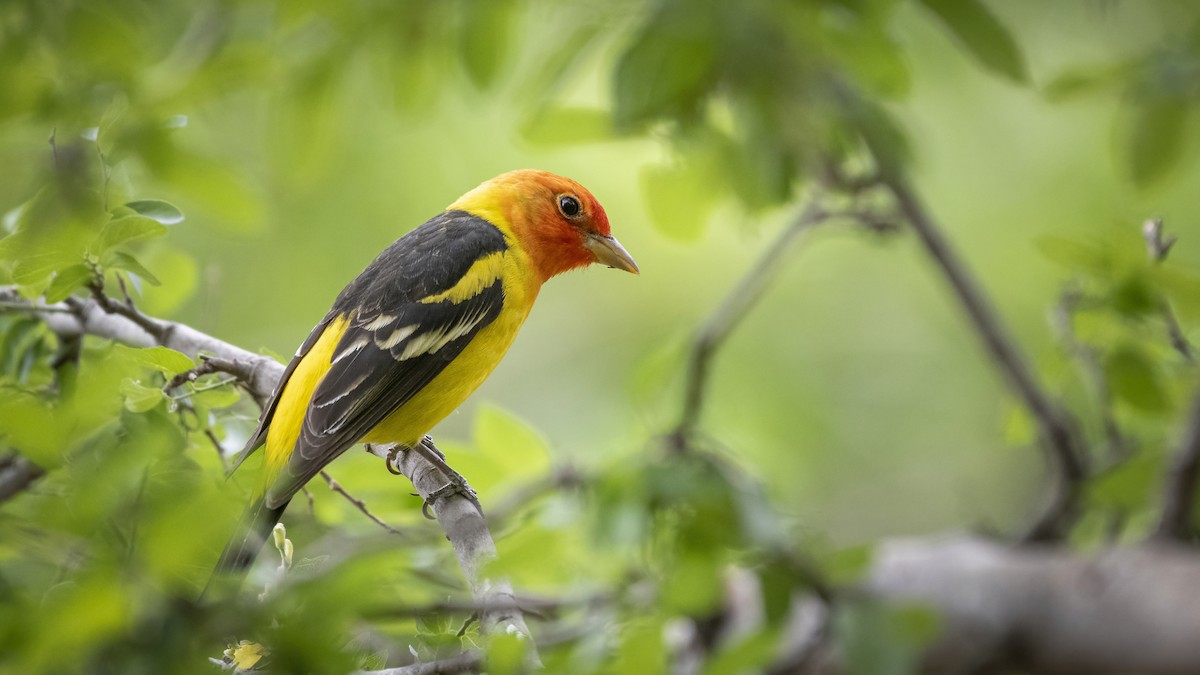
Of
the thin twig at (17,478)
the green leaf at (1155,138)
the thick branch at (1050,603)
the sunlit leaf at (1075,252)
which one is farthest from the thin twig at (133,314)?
the green leaf at (1155,138)

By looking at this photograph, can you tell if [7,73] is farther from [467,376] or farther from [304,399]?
[467,376]

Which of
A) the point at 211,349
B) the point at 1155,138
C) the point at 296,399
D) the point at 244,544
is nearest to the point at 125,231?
the point at 211,349

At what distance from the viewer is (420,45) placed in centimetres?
385

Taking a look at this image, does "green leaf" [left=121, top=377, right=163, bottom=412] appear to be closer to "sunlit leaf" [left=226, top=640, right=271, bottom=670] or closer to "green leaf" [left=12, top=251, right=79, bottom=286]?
"green leaf" [left=12, top=251, right=79, bottom=286]

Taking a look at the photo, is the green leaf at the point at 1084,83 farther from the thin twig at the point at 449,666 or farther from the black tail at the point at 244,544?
the black tail at the point at 244,544

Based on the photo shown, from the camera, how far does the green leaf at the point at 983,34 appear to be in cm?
282

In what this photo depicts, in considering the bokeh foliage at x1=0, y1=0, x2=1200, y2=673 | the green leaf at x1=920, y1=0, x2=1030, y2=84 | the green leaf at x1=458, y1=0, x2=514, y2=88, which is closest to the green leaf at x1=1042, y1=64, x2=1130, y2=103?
the bokeh foliage at x1=0, y1=0, x2=1200, y2=673

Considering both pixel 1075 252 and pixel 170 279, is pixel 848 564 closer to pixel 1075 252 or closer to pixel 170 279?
pixel 1075 252

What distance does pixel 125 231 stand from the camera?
2.84m

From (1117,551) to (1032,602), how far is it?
1.14ft

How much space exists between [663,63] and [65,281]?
1.66 meters

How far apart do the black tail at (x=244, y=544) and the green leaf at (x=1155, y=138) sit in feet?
8.78

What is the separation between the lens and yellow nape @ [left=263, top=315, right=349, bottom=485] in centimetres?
351

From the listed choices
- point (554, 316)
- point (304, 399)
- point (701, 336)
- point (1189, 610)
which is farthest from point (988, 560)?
point (554, 316)
